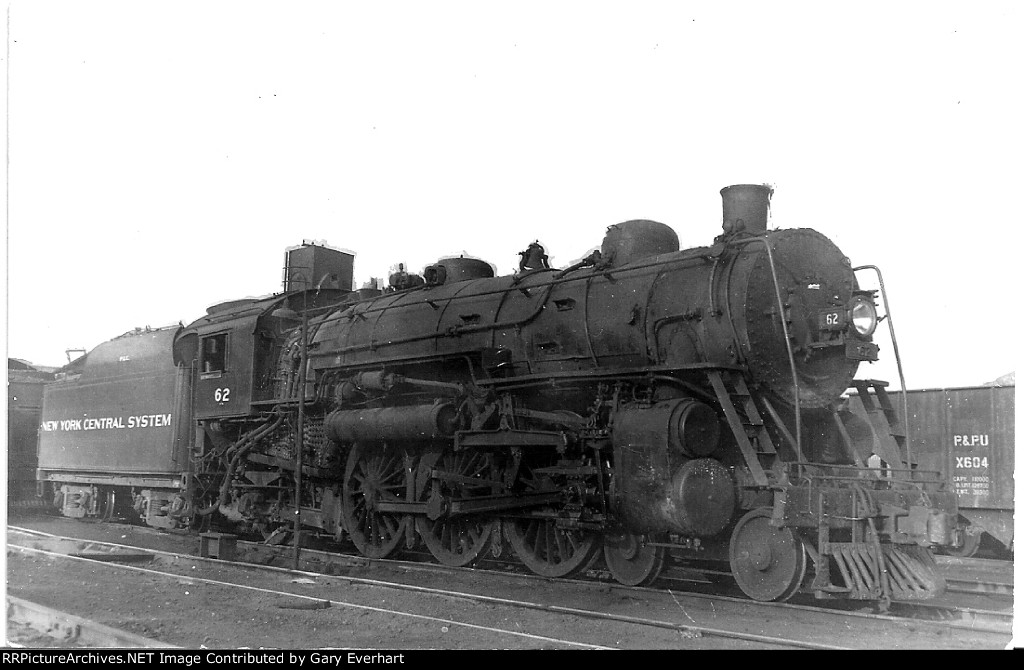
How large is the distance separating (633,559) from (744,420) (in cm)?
169

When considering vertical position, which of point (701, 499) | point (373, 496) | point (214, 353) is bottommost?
point (373, 496)

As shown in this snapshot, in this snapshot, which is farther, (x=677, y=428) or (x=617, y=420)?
(x=617, y=420)

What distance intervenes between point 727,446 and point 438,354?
Answer: 3250 mm

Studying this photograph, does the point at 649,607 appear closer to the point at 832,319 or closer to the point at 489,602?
the point at 489,602

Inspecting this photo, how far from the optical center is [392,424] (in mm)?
9430

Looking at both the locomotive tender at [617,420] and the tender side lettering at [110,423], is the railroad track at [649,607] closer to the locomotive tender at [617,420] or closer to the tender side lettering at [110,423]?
the locomotive tender at [617,420]

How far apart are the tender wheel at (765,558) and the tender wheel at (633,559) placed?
33.8 inches

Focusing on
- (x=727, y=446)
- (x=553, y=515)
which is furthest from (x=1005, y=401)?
(x=553, y=515)

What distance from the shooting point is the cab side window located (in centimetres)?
1250

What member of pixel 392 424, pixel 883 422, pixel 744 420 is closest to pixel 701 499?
pixel 744 420

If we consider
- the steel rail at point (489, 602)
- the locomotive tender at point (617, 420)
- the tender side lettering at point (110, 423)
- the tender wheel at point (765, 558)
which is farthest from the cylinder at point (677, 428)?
the tender side lettering at point (110, 423)

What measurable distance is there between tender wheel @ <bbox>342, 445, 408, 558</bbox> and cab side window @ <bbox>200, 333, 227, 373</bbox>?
3.09 m

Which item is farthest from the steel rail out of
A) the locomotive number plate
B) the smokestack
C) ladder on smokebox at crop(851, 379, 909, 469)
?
the smokestack

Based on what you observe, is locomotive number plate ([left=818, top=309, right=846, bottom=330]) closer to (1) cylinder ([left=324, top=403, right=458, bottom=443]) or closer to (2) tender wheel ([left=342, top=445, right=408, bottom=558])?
(1) cylinder ([left=324, top=403, right=458, bottom=443])
